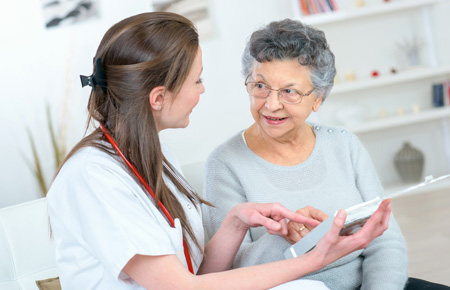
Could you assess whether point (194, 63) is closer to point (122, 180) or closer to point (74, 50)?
point (122, 180)

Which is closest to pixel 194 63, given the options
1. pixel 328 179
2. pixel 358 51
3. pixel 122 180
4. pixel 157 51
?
pixel 157 51

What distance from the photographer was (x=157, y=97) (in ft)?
4.96

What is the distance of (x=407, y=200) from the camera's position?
476cm

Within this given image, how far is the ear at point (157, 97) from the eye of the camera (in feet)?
4.88

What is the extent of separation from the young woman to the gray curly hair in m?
0.45

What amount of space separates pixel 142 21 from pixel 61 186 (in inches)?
17.8

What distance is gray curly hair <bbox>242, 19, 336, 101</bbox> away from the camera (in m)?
1.95

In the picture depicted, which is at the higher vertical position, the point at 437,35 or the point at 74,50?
the point at 74,50

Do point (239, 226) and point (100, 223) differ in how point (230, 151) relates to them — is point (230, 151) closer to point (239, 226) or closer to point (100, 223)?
point (239, 226)

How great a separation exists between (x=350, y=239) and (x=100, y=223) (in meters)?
0.60

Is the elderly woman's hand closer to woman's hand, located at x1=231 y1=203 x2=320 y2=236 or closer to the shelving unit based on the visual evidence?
woman's hand, located at x1=231 y1=203 x2=320 y2=236

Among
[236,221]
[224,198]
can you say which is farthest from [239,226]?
[224,198]

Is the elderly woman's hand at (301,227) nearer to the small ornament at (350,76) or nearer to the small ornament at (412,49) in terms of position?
the small ornament at (350,76)

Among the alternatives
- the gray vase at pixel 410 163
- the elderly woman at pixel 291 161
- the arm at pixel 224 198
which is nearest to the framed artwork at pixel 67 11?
the gray vase at pixel 410 163
